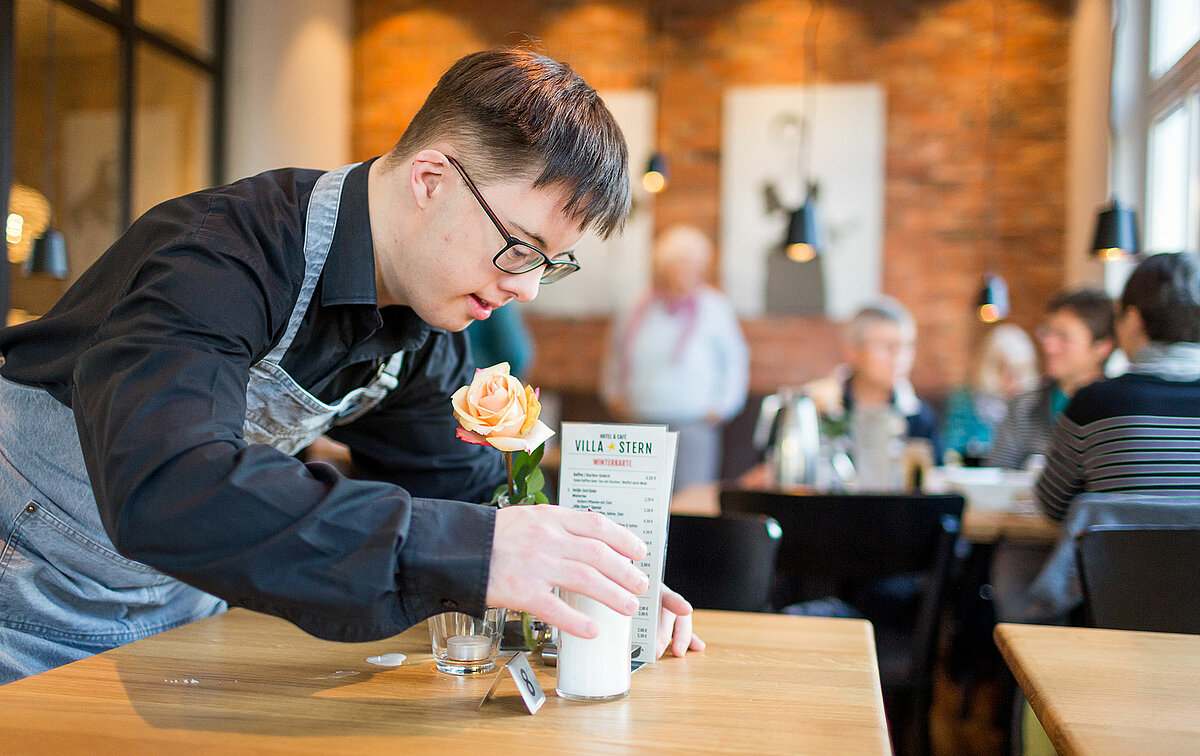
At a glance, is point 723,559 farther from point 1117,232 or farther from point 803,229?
point 803,229

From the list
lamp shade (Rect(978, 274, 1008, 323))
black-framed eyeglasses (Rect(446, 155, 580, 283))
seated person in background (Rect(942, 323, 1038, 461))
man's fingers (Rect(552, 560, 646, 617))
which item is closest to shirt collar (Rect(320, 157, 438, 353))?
black-framed eyeglasses (Rect(446, 155, 580, 283))

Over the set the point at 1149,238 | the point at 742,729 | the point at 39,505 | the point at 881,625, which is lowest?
the point at 881,625

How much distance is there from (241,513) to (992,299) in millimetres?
5077

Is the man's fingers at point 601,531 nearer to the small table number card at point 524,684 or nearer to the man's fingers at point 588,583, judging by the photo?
the man's fingers at point 588,583

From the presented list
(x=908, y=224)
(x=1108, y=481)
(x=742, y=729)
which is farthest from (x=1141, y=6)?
(x=742, y=729)

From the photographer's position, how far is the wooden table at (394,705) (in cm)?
79

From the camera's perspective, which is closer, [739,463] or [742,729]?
[742,729]

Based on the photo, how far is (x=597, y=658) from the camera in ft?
2.99

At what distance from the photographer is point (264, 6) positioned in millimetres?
6121

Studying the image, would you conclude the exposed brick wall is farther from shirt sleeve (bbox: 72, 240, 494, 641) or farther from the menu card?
shirt sleeve (bbox: 72, 240, 494, 641)

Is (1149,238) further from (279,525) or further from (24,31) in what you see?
(24,31)

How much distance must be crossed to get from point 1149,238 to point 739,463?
2.54m

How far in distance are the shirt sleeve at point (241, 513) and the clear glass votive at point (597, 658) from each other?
17 centimetres

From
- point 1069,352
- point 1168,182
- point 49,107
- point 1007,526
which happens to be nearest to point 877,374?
point 1069,352
